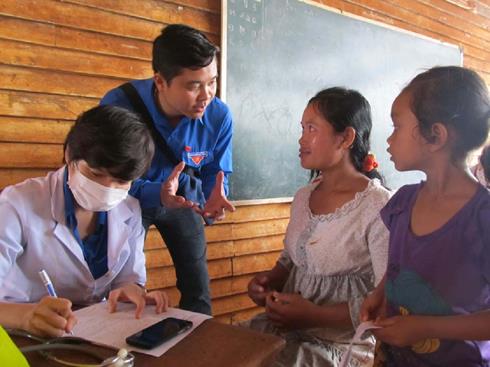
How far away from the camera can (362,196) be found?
1.65 metres

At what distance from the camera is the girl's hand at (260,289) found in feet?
5.89

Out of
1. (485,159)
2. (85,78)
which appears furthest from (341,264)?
(85,78)

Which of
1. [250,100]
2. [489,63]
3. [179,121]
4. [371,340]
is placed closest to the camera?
[371,340]

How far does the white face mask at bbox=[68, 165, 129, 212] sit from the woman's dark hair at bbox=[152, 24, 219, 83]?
70 cm

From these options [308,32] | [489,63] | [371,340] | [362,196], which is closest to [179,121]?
[362,196]

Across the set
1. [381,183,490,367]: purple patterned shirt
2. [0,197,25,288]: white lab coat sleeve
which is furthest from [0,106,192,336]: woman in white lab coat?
[381,183,490,367]: purple patterned shirt

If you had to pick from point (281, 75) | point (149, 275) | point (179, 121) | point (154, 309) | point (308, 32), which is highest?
point (308, 32)

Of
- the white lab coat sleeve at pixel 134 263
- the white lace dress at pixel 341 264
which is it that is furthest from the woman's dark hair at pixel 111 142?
the white lace dress at pixel 341 264

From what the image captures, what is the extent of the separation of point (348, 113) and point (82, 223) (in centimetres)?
101

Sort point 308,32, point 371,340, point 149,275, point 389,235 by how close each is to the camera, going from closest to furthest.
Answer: point 389,235, point 371,340, point 149,275, point 308,32

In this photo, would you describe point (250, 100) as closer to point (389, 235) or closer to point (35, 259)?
point (389, 235)

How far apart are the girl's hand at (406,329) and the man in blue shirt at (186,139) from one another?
2.98 feet

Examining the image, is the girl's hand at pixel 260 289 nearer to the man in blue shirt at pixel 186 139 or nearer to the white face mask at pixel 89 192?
the man in blue shirt at pixel 186 139

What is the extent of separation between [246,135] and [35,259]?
6.87 ft
